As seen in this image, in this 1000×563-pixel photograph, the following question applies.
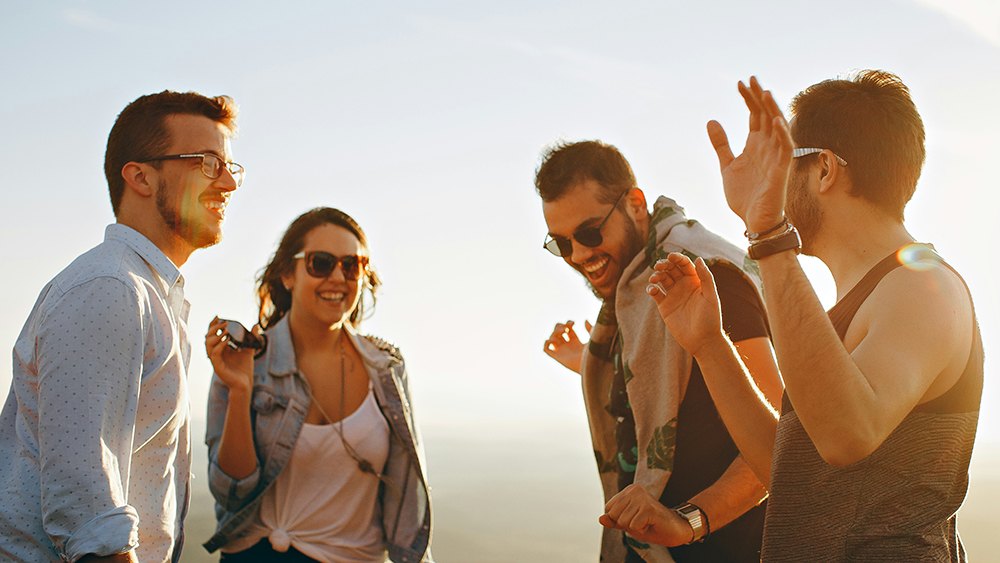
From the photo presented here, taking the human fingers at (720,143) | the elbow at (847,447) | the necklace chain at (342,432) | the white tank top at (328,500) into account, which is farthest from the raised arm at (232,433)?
the elbow at (847,447)

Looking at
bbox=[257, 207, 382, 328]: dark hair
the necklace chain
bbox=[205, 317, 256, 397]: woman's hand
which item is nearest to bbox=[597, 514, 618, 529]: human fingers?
the necklace chain

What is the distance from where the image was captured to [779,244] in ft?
7.32

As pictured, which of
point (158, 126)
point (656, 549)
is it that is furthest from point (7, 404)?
point (656, 549)

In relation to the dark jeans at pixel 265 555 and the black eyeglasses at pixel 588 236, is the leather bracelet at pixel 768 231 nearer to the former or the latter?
the black eyeglasses at pixel 588 236

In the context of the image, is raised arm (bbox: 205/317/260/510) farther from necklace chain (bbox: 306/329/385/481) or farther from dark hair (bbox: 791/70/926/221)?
dark hair (bbox: 791/70/926/221)

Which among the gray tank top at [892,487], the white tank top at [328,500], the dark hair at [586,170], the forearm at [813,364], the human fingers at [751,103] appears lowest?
the white tank top at [328,500]

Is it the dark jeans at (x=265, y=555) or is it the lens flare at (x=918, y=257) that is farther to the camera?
the dark jeans at (x=265, y=555)

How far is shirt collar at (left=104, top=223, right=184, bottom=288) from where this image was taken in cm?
308

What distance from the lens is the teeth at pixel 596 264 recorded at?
4.20 m

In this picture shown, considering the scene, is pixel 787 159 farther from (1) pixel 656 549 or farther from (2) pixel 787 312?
(1) pixel 656 549

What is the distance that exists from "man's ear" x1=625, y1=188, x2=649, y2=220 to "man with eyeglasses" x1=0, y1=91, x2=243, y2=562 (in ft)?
5.72

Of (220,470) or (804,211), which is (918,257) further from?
(220,470)

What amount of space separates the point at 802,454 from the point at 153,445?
1.85 meters

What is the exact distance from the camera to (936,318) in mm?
2107
